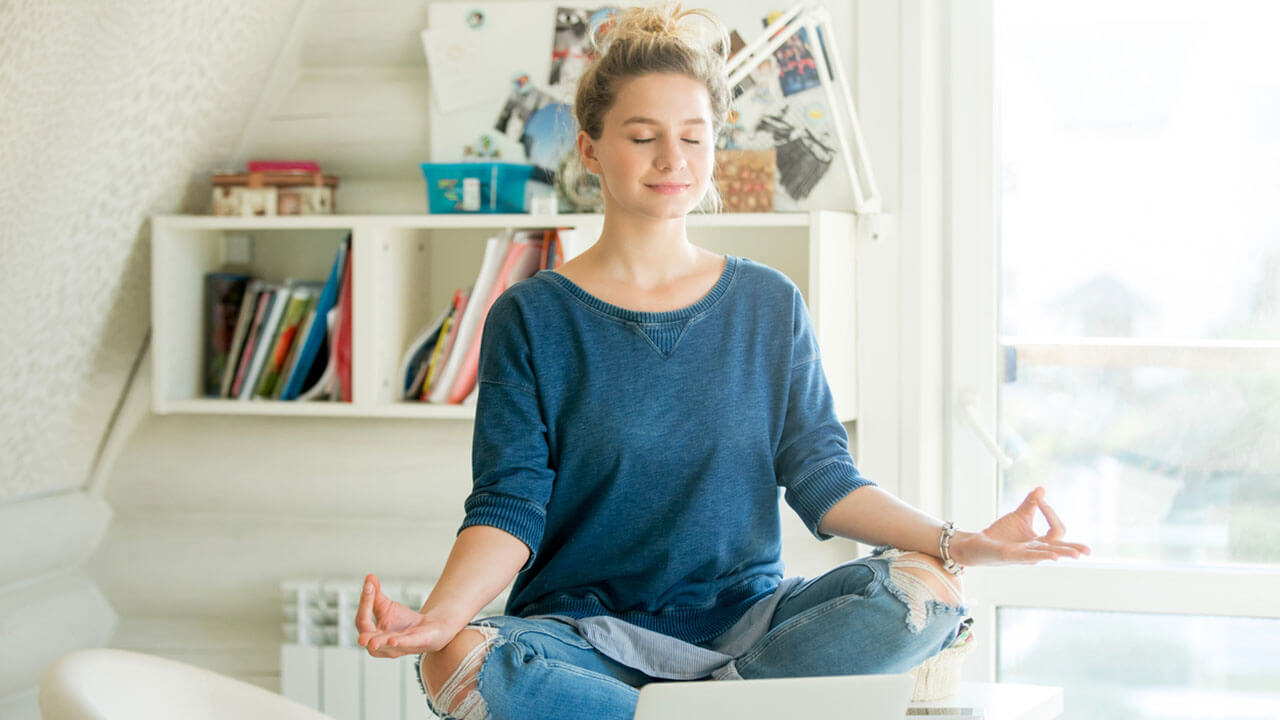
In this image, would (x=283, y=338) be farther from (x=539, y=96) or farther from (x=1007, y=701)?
(x=1007, y=701)

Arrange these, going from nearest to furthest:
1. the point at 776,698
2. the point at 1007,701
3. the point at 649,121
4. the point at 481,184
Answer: the point at 776,698, the point at 649,121, the point at 1007,701, the point at 481,184

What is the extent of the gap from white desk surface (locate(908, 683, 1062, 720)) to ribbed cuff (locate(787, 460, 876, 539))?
269 mm

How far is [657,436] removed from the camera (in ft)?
4.22

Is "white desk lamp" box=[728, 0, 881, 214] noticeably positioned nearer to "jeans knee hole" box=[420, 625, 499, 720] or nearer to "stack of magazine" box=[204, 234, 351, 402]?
"stack of magazine" box=[204, 234, 351, 402]

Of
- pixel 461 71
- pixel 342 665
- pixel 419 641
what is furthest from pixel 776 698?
pixel 461 71

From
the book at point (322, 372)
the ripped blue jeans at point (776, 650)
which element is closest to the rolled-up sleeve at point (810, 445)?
the ripped blue jeans at point (776, 650)

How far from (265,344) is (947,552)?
1464mm

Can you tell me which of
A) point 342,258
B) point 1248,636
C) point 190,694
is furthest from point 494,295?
point 1248,636

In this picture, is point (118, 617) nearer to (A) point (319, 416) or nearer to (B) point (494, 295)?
(A) point (319, 416)

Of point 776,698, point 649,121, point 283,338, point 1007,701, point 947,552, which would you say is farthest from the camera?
point 283,338

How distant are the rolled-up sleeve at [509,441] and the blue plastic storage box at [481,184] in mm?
785

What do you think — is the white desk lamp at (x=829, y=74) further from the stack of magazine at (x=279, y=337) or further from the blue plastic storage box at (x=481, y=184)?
the stack of magazine at (x=279, y=337)

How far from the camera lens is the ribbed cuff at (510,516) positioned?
121 cm

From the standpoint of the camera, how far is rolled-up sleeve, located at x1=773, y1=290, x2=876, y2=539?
4.24 feet
